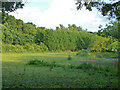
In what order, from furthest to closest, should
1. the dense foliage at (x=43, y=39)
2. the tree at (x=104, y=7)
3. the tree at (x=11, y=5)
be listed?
the dense foliage at (x=43, y=39) → the tree at (x=11, y=5) → the tree at (x=104, y=7)

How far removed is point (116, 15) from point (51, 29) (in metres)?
10.4

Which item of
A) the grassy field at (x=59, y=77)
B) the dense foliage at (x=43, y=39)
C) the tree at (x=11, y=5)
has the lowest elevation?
the grassy field at (x=59, y=77)

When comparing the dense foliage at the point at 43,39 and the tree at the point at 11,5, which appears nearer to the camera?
the tree at the point at 11,5

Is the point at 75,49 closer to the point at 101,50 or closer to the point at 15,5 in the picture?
the point at 101,50

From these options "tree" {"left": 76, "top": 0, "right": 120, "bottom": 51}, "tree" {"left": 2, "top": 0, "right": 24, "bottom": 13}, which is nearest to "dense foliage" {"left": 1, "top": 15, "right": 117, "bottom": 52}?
"tree" {"left": 2, "top": 0, "right": 24, "bottom": 13}

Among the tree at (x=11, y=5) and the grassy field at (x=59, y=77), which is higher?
the tree at (x=11, y=5)

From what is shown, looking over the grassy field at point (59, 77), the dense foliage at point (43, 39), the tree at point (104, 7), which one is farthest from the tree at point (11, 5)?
the dense foliage at point (43, 39)

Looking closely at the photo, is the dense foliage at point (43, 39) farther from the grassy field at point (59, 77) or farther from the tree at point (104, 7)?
the tree at point (104, 7)

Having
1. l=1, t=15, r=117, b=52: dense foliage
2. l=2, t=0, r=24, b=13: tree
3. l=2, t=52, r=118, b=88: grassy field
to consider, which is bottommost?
l=2, t=52, r=118, b=88: grassy field

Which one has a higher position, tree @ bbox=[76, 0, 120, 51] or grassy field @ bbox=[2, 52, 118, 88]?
tree @ bbox=[76, 0, 120, 51]

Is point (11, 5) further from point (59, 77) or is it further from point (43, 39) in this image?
point (43, 39)

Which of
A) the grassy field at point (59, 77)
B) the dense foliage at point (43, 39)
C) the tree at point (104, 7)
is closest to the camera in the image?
the grassy field at point (59, 77)

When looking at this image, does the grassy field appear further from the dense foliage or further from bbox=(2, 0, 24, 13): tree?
the dense foliage

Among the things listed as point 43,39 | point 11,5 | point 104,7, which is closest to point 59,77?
point 104,7
